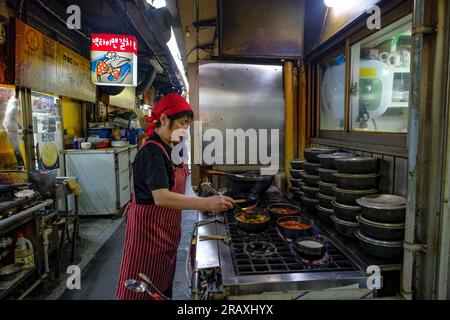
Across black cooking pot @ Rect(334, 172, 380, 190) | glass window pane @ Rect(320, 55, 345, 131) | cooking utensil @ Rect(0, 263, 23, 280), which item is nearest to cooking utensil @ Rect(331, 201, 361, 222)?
black cooking pot @ Rect(334, 172, 380, 190)

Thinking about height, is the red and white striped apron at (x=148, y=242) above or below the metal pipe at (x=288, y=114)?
below

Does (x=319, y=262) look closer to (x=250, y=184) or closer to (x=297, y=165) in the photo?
(x=250, y=184)

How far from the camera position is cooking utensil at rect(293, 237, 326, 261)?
165 centimetres

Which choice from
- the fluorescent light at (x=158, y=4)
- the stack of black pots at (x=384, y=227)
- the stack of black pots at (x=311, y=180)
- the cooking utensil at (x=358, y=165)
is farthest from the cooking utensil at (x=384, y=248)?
the fluorescent light at (x=158, y=4)

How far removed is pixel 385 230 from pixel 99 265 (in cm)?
388

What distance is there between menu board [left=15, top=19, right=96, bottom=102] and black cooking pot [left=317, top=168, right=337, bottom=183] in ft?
13.0

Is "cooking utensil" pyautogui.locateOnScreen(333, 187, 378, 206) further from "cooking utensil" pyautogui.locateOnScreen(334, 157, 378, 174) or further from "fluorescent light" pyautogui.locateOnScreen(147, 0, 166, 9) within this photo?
"fluorescent light" pyautogui.locateOnScreen(147, 0, 166, 9)

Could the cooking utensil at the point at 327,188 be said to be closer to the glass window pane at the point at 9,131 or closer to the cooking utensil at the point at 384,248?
the cooking utensil at the point at 384,248

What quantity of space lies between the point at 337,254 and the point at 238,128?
2.19m

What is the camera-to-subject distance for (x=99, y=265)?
411 centimetres

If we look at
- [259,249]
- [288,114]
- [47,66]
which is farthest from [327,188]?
[47,66]

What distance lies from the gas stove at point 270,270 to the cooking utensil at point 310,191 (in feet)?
1.72

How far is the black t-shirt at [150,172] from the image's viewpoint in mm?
1771

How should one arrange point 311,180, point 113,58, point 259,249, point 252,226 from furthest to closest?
point 113,58
point 311,180
point 252,226
point 259,249
